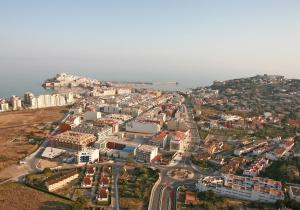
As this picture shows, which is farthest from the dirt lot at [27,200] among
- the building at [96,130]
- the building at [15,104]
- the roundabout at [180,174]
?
the building at [15,104]

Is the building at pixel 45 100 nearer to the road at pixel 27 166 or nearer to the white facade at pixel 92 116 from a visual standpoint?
the white facade at pixel 92 116

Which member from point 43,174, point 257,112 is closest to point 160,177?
point 43,174

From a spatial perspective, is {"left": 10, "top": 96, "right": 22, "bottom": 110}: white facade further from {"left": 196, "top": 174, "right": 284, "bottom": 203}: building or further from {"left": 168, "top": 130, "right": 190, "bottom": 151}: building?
{"left": 196, "top": 174, "right": 284, "bottom": 203}: building

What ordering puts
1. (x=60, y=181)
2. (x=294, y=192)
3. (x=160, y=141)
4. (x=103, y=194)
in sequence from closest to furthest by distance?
(x=103, y=194), (x=294, y=192), (x=60, y=181), (x=160, y=141)

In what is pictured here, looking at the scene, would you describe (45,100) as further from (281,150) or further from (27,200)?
(281,150)

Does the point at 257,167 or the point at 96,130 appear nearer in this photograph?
the point at 257,167

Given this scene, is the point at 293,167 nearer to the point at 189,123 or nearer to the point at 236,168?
the point at 236,168

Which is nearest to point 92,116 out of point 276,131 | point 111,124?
point 111,124
